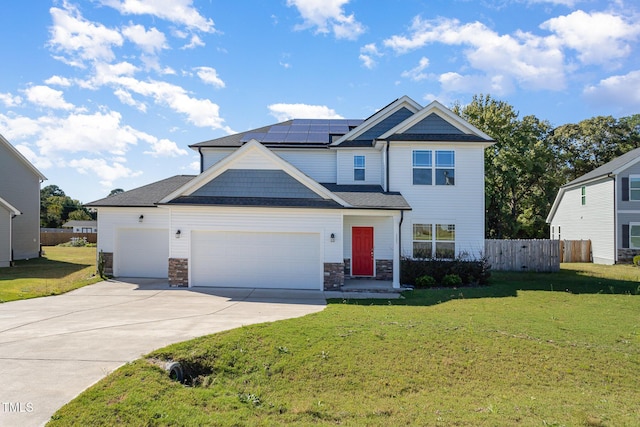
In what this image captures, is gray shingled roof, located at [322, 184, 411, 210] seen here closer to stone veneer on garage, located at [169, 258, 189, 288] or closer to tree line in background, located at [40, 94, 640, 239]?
stone veneer on garage, located at [169, 258, 189, 288]

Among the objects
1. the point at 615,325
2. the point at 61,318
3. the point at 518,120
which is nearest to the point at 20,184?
the point at 61,318

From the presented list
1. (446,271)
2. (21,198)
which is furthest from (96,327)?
(21,198)

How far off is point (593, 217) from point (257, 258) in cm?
2416

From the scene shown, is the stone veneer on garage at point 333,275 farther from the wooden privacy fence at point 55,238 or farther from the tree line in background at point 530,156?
the wooden privacy fence at point 55,238

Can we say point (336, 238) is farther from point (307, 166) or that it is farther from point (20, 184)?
point (20, 184)

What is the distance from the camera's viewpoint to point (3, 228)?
21.6 m

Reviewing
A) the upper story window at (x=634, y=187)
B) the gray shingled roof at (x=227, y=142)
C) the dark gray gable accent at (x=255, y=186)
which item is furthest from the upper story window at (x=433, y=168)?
the upper story window at (x=634, y=187)

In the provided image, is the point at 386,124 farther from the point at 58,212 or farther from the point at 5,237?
the point at 58,212

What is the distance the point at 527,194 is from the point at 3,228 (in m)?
38.1

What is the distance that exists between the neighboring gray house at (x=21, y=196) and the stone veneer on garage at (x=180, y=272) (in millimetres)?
15597

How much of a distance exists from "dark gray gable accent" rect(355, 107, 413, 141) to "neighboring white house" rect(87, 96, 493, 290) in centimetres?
5

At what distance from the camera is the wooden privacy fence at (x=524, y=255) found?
1938cm

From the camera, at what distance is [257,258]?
14352mm

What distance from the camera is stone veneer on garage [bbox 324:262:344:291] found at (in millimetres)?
13977
